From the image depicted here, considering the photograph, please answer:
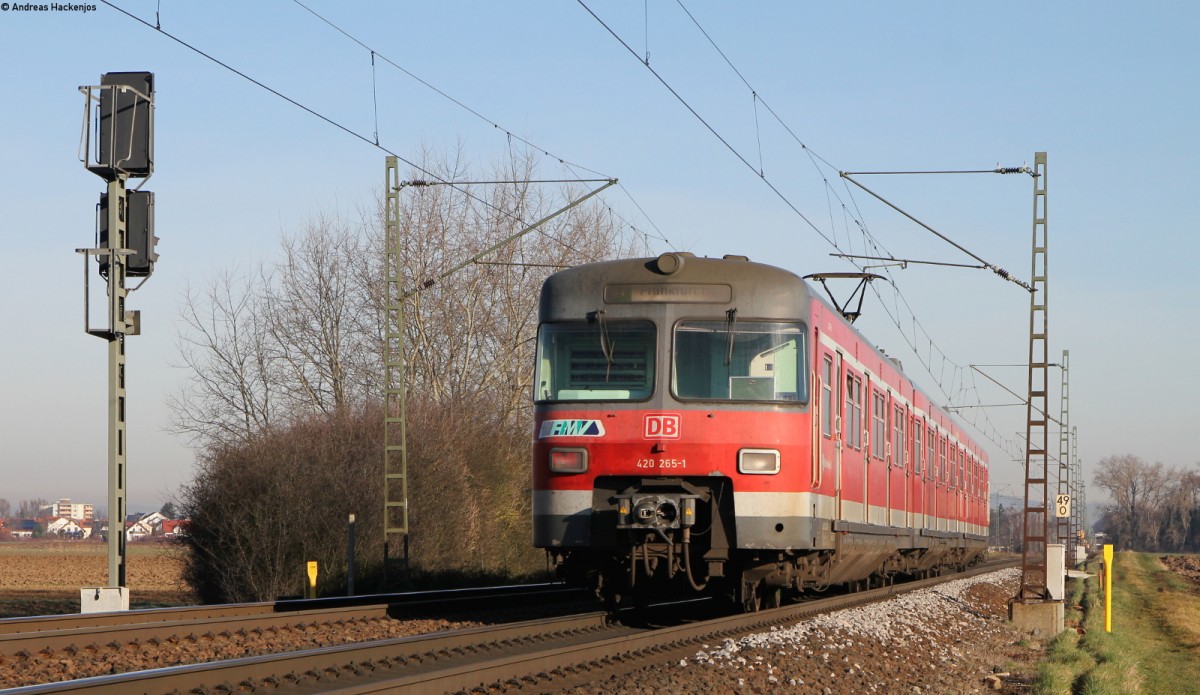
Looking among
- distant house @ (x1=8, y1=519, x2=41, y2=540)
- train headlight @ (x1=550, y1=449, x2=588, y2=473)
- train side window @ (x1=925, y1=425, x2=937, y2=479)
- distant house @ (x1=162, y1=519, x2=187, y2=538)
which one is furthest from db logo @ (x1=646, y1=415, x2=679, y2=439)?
distant house @ (x1=8, y1=519, x2=41, y2=540)

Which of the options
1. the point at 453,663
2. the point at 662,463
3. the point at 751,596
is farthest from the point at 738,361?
the point at 453,663

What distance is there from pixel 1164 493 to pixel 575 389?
152 m

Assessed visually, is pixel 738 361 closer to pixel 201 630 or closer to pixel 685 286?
pixel 685 286

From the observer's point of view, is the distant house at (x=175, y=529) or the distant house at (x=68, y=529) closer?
the distant house at (x=175, y=529)

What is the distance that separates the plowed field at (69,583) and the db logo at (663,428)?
13053mm

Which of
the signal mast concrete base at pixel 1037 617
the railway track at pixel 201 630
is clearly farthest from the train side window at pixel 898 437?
the railway track at pixel 201 630

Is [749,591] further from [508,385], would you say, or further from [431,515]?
[508,385]

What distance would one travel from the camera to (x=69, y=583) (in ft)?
133

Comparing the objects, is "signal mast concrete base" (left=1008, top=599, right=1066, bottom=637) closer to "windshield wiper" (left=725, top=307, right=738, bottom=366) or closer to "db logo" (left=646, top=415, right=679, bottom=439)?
"windshield wiper" (left=725, top=307, right=738, bottom=366)


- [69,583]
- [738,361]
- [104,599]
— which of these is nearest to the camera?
[738,361]

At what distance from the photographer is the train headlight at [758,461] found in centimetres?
1270

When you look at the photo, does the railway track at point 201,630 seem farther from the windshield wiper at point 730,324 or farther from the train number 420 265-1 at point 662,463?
the windshield wiper at point 730,324

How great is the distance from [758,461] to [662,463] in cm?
88

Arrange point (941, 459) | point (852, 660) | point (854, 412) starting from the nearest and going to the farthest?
point (852, 660), point (854, 412), point (941, 459)
